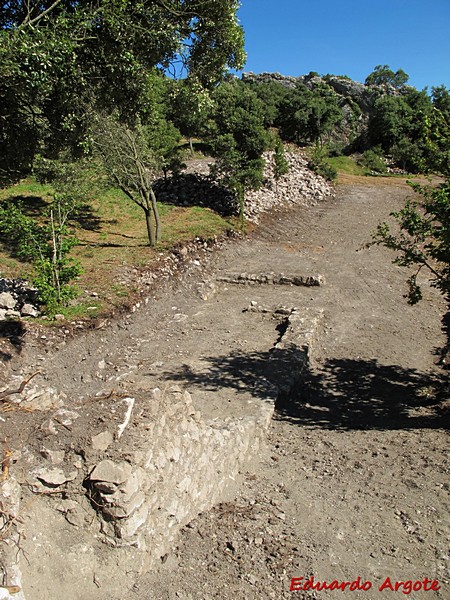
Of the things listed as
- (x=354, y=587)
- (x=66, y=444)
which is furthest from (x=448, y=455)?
(x=66, y=444)

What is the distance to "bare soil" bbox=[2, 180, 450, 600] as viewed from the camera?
4.82 metres

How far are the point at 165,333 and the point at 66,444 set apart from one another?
818 centimetres

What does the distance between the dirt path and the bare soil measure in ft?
0.07

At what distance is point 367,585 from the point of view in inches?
181

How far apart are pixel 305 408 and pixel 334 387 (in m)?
1.28

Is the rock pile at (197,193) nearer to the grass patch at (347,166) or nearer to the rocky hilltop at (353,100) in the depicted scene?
the grass patch at (347,166)

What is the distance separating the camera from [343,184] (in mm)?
31156

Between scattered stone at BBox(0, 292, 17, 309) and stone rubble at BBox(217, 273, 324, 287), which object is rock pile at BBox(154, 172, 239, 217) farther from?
scattered stone at BBox(0, 292, 17, 309)

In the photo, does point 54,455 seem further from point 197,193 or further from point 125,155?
point 197,193

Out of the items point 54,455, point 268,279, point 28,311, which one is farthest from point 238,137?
point 54,455

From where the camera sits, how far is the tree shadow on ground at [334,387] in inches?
345

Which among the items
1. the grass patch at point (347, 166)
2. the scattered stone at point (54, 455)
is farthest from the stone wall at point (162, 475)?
the grass patch at point (347, 166)

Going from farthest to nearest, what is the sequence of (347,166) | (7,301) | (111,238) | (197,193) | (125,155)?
(347,166), (197,193), (111,238), (125,155), (7,301)

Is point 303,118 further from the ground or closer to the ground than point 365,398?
further from the ground
